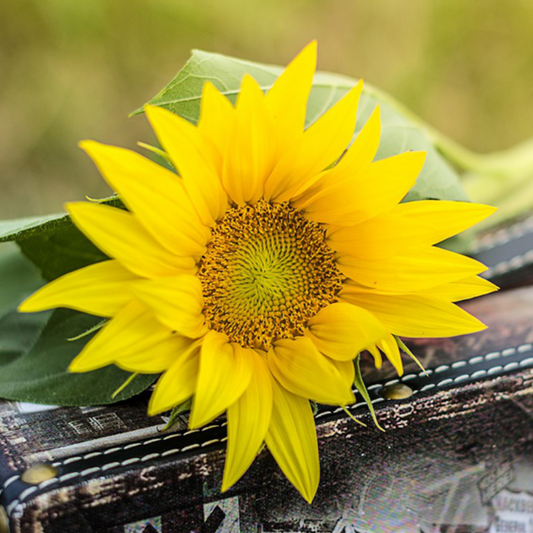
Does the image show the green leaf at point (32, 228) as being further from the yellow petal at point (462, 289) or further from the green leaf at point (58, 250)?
the yellow petal at point (462, 289)

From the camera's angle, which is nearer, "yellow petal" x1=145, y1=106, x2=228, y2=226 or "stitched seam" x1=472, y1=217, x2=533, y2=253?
"yellow petal" x1=145, y1=106, x2=228, y2=226

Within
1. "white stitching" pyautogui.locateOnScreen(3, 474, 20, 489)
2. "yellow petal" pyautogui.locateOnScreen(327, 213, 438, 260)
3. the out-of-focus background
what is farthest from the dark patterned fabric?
the out-of-focus background

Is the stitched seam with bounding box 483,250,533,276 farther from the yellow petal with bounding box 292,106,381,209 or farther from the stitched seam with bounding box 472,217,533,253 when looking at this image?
the yellow petal with bounding box 292,106,381,209

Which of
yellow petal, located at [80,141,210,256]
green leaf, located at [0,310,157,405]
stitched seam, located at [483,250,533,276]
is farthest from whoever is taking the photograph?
stitched seam, located at [483,250,533,276]

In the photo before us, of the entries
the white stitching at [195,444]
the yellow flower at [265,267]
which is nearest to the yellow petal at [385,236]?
the yellow flower at [265,267]

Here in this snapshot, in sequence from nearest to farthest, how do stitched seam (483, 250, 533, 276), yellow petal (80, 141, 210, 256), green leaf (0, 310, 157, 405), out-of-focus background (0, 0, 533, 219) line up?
yellow petal (80, 141, 210, 256) < green leaf (0, 310, 157, 405) < stitched seam (483, 250, 533, 276) < out-of-focus background (0, 0, 533, 219)

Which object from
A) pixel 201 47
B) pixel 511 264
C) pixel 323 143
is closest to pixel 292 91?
pixel 323 143

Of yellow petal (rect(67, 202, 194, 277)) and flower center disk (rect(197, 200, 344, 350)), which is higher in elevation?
yellow petal (rect(67, 202, 194, 277))
